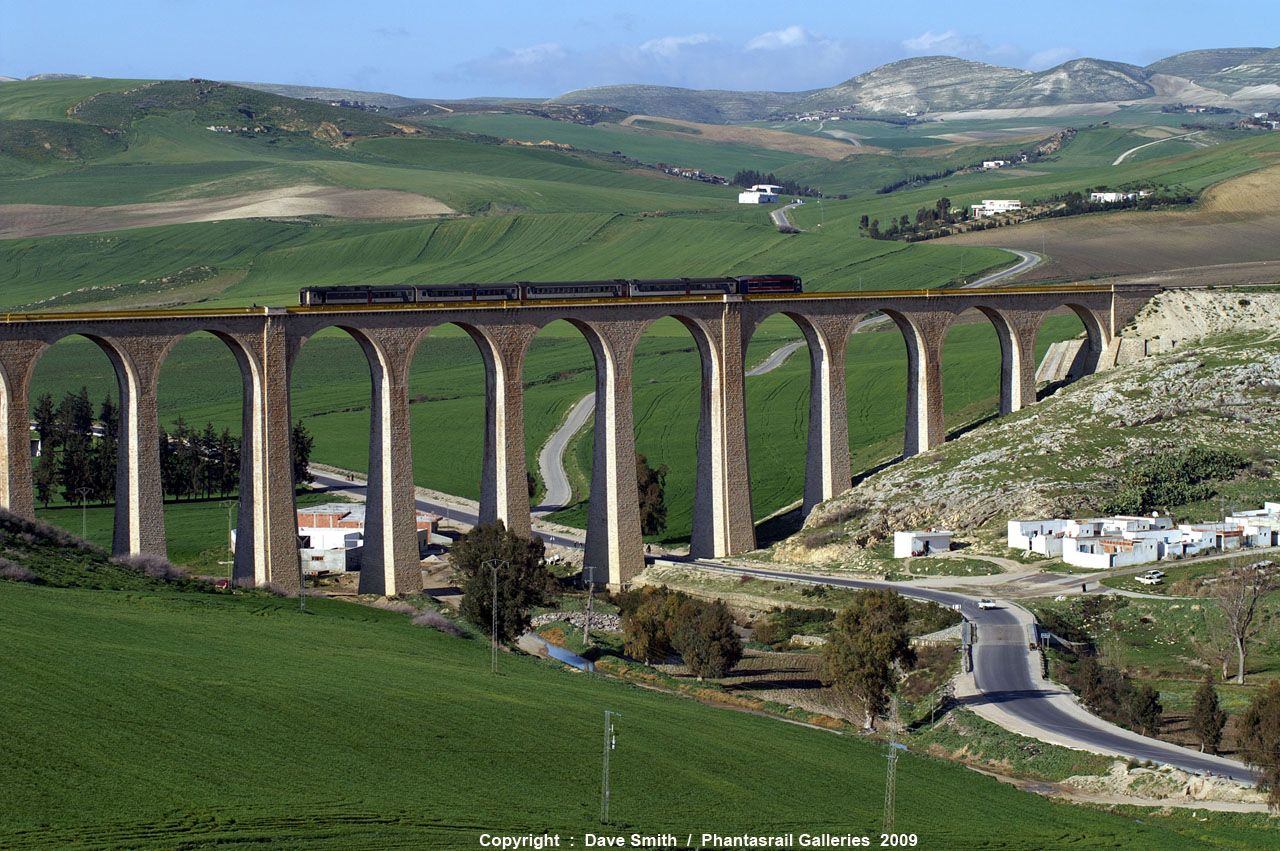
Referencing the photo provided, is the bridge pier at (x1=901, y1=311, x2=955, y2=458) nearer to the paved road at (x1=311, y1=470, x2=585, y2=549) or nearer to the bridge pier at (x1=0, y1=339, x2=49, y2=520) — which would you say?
the paved road at (x1=311, y1=470, x2=585, y2=549)

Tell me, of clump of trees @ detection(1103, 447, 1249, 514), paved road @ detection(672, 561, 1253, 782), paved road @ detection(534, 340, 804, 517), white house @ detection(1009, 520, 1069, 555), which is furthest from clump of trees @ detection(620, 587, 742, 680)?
paved road @ detection(534, 340, 804, 517)

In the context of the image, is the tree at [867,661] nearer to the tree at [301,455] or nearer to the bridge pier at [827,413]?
the bridge pier at [827,413]

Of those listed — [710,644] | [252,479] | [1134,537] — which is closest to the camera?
[710,644]

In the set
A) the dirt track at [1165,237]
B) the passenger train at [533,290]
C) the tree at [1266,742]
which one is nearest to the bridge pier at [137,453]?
the passenger train at [533,290]

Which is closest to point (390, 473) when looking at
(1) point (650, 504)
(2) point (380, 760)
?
(1) point (650, 504)

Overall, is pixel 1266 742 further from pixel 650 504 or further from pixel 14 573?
pixel 650 504

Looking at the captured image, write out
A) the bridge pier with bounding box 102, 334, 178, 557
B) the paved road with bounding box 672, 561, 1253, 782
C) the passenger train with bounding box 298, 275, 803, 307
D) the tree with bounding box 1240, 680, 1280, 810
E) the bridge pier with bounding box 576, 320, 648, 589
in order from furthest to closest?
1. the bridge pier with bounding box 576, 320, 648, 589
2. the passenger train with bounding box 298, 275, 803, 307
3. the bridge pier with bounding box 102, 334, 178, 557
4. the paved road with bounding box 672, 561, 1253, 782
5. the tree with bounding box 1240, 680, 1280, 810
